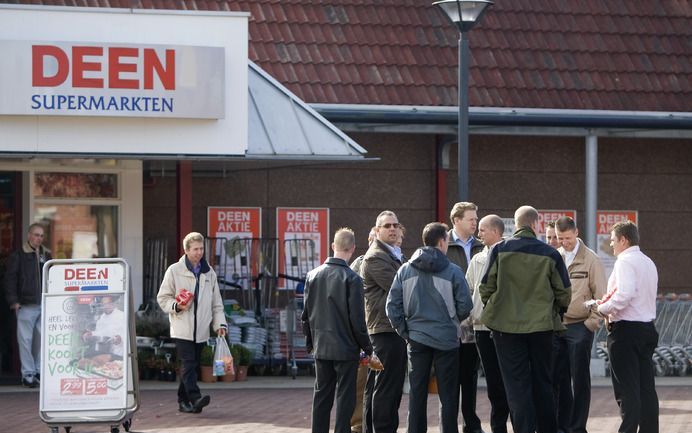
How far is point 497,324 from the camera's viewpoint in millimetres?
10758

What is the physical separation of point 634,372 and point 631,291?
0.67m

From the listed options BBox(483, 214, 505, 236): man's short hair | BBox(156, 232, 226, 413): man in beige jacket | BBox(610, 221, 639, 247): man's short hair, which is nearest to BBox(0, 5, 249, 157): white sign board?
BBox(156, 232, 226, 413): man in beige jacket

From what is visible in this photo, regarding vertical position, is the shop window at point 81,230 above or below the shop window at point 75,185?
below

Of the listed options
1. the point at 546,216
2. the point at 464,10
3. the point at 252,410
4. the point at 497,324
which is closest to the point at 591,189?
the point at 546,216

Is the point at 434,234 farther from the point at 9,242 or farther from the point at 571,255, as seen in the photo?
the point at 9,242

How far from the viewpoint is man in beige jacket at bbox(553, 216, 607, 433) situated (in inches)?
445

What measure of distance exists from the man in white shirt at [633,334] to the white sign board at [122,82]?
5.44 meters

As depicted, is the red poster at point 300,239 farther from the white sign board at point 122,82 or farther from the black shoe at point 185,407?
the black shoe at point 185,407

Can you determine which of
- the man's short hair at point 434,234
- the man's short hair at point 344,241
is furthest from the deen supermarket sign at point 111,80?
the man's short hair at point 434,234

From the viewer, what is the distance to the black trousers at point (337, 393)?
429 inches

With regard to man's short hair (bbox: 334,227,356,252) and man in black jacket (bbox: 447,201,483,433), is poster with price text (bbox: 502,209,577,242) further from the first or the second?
man's short hair (bbox: 334,227,356,252)

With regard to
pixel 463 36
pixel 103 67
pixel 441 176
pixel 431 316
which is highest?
pixel 463 36

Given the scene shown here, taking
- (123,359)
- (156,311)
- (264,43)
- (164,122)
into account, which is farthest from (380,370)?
(264,43)

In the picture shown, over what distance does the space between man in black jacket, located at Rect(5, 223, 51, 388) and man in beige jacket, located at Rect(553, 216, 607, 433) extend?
21.5 ft
